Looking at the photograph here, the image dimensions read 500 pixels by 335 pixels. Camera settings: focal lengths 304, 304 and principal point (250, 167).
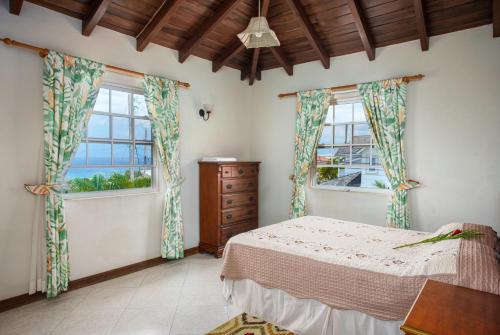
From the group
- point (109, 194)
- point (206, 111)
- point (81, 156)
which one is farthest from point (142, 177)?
point (206, 111)

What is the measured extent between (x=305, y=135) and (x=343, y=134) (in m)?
0.55

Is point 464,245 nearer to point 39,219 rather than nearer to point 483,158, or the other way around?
point 483,158

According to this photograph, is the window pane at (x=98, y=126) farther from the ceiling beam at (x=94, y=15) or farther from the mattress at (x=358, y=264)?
the mattress at (x=358, y=264)

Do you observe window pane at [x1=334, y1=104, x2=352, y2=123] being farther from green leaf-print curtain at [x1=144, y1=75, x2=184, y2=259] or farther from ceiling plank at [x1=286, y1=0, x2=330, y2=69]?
green leaf-print curtain at [x1=144, y1=75, x2=184, y2=259]

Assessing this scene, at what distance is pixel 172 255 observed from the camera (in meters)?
3.97

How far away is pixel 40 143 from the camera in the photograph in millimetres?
2967

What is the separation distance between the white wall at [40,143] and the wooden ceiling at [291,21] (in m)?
0.15

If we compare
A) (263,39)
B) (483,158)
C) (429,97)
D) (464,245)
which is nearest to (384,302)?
(464,245)

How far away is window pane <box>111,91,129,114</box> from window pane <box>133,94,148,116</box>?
12 centimetres

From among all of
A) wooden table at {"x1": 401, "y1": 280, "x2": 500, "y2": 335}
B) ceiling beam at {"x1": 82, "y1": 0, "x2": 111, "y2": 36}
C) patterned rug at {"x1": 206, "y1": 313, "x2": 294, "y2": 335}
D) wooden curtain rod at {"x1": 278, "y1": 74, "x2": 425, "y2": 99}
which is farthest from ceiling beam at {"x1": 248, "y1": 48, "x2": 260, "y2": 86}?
wooden table at {"x1": 401, "y1": 280, "x2": 500, "y2": 335}

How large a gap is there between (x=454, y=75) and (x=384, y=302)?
292cm

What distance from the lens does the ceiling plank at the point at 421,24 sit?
3129mm

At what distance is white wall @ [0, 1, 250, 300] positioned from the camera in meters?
2.79

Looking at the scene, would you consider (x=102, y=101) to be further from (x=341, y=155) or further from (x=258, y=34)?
(x=341, y=155)
